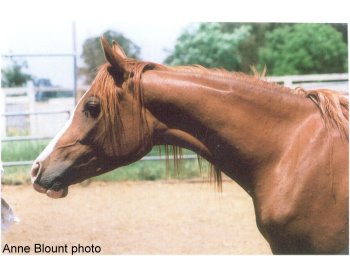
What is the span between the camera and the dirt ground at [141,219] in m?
4.07

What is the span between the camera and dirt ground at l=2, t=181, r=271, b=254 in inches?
160

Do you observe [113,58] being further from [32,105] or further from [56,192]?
[32,105]

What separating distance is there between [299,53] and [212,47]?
15.3 feet

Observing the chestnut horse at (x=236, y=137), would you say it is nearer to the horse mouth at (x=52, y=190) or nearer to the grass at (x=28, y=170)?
the horse mouth at (x=52, y=190)

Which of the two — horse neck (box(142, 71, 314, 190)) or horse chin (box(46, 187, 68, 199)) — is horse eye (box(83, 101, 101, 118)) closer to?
horse neck (box(142, 71, 314, 190))

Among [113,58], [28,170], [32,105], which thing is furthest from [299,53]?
[113,58]

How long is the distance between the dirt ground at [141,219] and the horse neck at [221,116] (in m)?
2.20

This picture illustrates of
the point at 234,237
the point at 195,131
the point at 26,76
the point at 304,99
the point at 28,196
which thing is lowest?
the point at 28,196

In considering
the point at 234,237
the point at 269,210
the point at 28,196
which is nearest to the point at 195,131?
the point at 269,210

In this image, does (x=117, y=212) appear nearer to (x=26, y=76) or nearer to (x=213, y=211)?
(x=213, y=211)

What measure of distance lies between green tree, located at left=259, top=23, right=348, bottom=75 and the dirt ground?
498 cm

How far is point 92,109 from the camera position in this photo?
182 centimetres

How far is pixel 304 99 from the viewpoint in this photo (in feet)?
6.17

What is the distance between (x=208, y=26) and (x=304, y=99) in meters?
14.7
